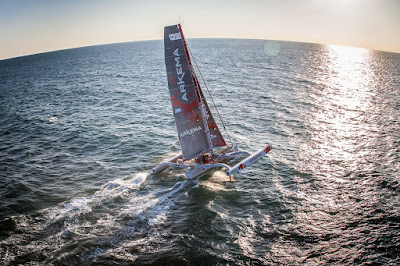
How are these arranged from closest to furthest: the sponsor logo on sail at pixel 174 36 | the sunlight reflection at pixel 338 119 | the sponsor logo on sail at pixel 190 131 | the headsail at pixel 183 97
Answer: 1. the sponsor logo on sail at pixel 174 36
2. the headsail at pixel 183 97
3. the sponsor logo on sail at pixel 190 131
4. the sunlight reflection at pixel 338 119

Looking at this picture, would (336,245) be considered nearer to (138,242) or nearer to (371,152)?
(138,242)

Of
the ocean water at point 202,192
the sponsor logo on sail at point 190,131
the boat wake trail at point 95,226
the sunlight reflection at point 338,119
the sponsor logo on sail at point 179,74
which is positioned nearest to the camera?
the boat wake trail at point 95,226

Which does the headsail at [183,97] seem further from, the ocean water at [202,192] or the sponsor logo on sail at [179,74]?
the ocean water at [202,192]

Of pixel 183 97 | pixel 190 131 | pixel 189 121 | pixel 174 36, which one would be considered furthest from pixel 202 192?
pixel 174 36

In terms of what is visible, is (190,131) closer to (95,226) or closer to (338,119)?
(95,226)

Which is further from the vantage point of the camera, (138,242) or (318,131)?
(318,131)

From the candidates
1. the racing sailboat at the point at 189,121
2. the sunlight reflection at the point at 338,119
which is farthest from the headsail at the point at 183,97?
the sunlight reflection at the point at 338,119

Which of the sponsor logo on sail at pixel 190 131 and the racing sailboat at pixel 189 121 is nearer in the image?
the racing sailboat at pixel 189 121

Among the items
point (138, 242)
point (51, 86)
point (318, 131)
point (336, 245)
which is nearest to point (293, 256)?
point (336, 245)

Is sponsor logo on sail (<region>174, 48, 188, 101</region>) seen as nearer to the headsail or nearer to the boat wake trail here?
the headsail
